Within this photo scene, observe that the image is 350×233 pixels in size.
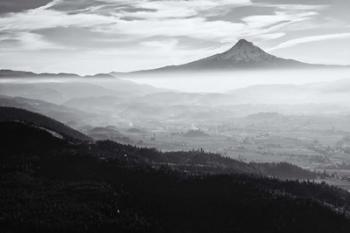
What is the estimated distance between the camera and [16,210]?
135625mm

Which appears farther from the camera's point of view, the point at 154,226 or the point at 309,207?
the point at 309,207

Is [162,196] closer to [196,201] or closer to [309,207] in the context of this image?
[196,201]

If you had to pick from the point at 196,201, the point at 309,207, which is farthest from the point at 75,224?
the point at 309,207

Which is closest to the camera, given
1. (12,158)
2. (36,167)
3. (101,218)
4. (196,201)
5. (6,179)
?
(101,218)

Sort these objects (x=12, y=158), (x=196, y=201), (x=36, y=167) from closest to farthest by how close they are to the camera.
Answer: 1. (x=196, y=201)
2. (x=36, y=167)
3. (x=12, y=158)

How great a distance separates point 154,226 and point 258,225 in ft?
96.0

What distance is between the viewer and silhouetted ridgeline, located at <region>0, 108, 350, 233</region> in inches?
5148

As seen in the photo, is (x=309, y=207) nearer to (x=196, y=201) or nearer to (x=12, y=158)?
(x=196, y=201)

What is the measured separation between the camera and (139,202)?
147125 millimetres

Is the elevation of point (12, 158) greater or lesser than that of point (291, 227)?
greater

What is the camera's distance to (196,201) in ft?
501

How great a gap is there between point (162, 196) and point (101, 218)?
26.5 metres

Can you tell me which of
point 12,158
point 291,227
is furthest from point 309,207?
point 12,158

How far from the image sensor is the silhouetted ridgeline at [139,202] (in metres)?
131
